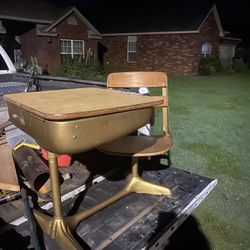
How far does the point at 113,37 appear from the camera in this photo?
69.2ft

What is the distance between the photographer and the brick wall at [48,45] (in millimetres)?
16125

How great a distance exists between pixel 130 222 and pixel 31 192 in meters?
0.95

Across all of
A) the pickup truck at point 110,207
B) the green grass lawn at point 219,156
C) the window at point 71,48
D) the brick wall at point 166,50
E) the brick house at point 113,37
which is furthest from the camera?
the brick wall at point 166,50

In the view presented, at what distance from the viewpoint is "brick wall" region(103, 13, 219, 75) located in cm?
1841

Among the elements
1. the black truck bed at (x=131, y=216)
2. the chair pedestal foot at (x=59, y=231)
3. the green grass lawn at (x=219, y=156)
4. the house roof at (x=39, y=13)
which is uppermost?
the house roof at (x=39, y=13)

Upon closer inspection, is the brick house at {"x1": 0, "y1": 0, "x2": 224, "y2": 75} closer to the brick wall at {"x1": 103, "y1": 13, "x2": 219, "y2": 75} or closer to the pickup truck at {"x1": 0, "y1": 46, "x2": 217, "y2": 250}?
the brick wall at {"x1": 103, "y1": 13, "x2": 219, "y2": 75}

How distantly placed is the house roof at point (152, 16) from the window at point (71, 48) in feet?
13.6

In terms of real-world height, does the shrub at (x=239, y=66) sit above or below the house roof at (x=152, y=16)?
below

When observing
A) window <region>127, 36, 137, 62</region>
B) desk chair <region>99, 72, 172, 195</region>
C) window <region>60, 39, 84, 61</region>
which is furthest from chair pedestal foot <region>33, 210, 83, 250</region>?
window <region>127, 36, 137, 62</region>

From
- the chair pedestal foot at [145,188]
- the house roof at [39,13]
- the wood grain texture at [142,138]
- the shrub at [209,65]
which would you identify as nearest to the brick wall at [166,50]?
the shrub at [209,65]

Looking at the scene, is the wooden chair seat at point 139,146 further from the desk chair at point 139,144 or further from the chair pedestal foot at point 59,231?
the chair pedestal foot at point 59,231

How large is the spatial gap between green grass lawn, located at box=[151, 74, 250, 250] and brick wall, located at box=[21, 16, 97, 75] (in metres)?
9.39

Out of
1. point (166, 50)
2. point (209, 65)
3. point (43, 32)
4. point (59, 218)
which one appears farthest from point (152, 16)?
point (59, 218)

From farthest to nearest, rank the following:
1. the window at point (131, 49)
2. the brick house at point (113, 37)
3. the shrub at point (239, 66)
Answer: the shrub at point (239, 66) < the window at point (131, 49) < the brick house at point (113, 37)
